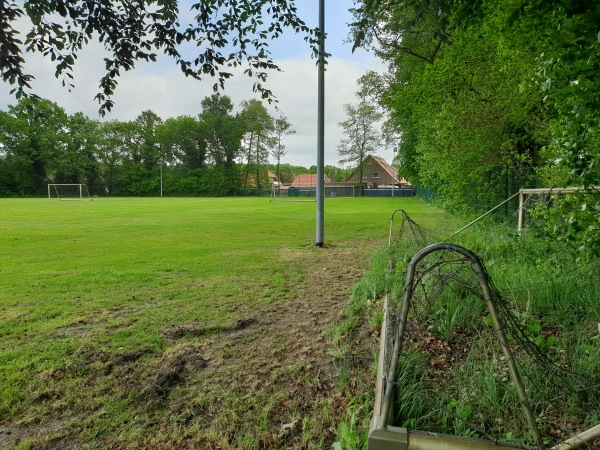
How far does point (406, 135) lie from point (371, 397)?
26.1 metres

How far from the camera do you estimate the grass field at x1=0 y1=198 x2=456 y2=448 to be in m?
2.36

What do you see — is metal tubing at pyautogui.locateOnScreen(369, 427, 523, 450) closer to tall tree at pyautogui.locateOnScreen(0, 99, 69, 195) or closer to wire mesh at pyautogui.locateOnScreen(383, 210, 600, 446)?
wire mesh at pyautogui.locateOnScreen(383, 210, 600, 446)

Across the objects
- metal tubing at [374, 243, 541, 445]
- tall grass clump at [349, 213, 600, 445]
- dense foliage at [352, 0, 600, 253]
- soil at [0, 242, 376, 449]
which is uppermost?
dense foliage at [352, 0, 600, 253]

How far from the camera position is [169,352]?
3.38 m

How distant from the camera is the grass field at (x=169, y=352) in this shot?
2357mm

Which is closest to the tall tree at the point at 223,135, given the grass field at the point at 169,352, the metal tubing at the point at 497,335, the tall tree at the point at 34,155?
the tall tree at the point at 34,155

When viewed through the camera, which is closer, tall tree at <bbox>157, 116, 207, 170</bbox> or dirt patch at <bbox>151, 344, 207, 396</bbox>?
dirt patch at <bbox>151, 344, 207, 396</bbox>

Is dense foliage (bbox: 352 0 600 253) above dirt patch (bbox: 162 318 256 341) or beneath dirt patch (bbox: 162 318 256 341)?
above

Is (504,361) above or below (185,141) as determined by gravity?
below

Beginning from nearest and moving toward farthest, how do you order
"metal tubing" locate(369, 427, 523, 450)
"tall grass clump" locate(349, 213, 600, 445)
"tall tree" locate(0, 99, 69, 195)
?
"metal tubing" locate(369, 427, 523, 450) < "tall grass clump" locate(349, 213, 600, 445) < "tall tree" locate(0, 99, 69, 195)

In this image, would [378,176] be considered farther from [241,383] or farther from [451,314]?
[241,383]

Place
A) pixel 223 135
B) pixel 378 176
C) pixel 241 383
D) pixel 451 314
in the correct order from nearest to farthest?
pixel 241 383
pixel 451 314
pixel 223 135
pixel 378 176

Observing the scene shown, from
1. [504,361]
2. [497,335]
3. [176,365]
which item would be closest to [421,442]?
[497,335]

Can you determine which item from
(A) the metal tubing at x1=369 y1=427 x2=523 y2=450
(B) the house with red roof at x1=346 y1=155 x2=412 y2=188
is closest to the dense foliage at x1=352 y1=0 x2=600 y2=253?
(A) the metal tubing at x1=369 y1=427 x2=523 y2=450
